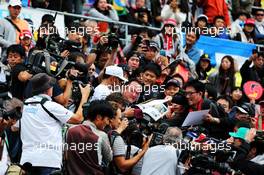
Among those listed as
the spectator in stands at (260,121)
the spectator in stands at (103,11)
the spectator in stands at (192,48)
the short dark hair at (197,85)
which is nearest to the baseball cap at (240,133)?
the short dark hair at (197,85)

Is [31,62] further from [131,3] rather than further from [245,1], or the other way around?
[245,1]

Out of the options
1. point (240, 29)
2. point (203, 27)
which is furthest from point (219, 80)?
point (240, 29)

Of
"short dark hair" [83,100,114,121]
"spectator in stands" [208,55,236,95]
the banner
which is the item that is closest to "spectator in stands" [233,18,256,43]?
the banner

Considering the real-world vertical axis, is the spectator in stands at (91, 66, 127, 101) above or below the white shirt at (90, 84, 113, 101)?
above

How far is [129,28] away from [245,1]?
3593mm

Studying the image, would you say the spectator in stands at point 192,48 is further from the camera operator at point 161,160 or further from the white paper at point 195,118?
the camera operator at point 161,160

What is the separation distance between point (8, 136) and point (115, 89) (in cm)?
190

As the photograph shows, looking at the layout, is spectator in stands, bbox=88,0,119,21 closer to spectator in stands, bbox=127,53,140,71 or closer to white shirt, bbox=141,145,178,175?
spectator in stands, bbox=127,53,140,71

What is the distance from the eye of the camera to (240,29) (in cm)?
2181

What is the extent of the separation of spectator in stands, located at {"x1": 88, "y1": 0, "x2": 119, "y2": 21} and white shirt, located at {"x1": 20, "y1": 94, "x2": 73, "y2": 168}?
728 centimetres

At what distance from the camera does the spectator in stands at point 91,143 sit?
1219cm

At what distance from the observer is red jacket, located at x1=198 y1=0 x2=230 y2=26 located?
21.8 m

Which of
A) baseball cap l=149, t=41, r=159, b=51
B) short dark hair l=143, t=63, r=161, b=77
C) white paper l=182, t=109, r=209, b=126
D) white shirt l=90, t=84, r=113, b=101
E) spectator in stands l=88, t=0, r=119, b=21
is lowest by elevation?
white paper l=182, t=109, r=209, b=126

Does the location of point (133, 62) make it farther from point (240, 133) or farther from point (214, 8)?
point (214, 8)
